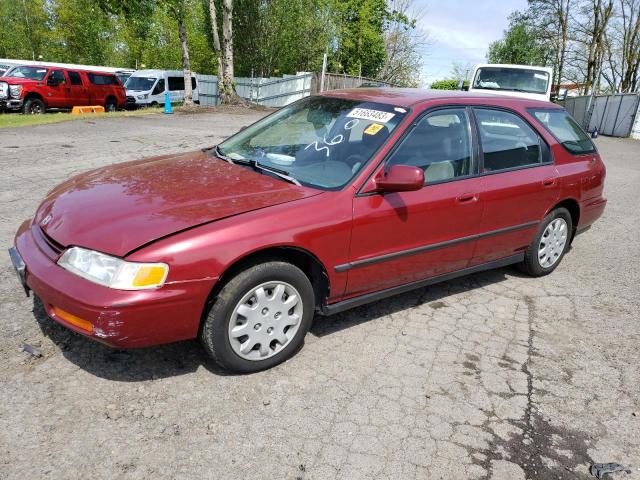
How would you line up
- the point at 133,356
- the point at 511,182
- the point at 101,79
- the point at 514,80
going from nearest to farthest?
the point at 133,356 → the point at 511,182 → the point at 514,80 → the point at 101,79

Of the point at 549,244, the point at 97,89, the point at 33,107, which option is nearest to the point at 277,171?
the point at 549,244

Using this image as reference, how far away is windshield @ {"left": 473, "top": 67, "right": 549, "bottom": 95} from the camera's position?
1287 cm

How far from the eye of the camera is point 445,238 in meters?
3.72

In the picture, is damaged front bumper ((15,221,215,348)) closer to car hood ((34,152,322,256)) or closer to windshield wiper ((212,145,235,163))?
car hood ((34,152,322,256))

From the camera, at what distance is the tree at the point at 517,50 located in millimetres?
43406

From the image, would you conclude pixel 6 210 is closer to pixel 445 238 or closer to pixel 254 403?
pixel 254 403

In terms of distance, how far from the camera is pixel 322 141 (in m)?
3.61

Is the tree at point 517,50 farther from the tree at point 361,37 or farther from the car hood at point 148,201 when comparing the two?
the car hood at point 148,201

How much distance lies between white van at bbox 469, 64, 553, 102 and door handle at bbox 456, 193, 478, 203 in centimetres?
988

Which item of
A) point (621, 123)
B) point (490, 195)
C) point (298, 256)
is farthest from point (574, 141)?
point (621, 123)

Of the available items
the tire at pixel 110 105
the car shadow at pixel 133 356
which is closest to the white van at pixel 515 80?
the car shadow at pixel 133 356

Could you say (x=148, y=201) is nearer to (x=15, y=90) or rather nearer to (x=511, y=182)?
(x=511, y=182)

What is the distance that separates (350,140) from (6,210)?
4.25 metres

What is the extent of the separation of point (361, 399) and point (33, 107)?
1837 centimetres
